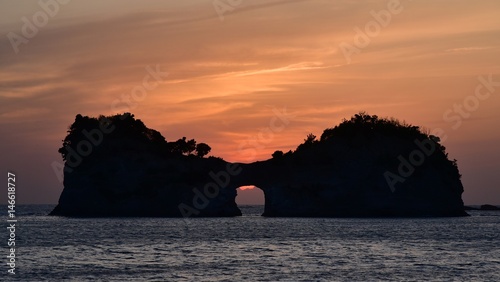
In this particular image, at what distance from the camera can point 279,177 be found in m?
136

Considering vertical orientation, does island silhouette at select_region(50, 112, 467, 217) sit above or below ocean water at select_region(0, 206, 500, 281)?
above

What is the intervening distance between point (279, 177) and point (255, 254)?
231 ft

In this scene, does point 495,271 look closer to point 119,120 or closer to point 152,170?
point 152,170

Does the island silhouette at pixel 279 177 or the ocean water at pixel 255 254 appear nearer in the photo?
the ocean water at pixel 255 254

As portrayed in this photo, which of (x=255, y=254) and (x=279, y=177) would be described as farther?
(x=279, y=177)

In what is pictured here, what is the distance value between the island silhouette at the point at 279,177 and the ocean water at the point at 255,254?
3498 cm

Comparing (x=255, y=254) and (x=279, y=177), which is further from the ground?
(x=279, y=177)

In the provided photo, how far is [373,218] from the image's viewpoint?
132000 mm

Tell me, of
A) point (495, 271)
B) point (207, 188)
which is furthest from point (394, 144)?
point (495, 271)

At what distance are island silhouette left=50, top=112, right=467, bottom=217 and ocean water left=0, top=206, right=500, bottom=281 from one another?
34980mm

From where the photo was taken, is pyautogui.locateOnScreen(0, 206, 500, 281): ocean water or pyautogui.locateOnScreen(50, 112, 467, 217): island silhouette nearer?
pyautogui.locateOnScreen(0, 206, 500, 281): ocean water

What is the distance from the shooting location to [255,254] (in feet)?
215

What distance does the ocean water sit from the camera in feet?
169

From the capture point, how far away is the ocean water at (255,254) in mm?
51594
